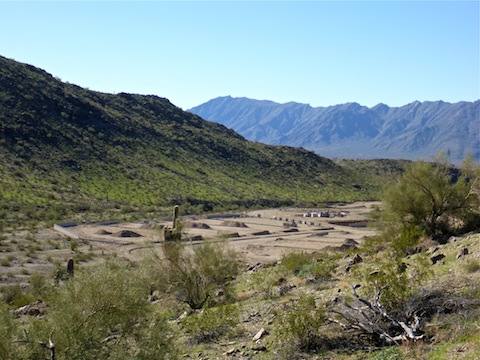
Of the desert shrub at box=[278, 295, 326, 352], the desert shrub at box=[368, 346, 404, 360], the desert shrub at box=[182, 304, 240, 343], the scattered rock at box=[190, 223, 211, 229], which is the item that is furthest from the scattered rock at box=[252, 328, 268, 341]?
the scattered rock at box=[190, 223, 211, 229]

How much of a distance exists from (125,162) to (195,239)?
5309cm

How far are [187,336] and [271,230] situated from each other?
49.4m

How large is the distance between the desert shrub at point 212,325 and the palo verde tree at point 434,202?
11673mm

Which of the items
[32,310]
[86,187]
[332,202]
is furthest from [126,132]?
[32,310]

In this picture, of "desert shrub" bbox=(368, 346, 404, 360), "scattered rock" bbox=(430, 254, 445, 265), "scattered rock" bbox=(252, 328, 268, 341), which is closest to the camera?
"desert shrub" bbox=(368, 346, 404, 360)

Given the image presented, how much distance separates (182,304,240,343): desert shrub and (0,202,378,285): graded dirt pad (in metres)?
5.85

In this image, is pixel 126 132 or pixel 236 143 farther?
pixel 236 143

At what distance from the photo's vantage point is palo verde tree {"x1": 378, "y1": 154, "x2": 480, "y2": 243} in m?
23.5

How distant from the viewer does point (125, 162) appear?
9519cm

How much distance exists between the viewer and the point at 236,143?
445 ft

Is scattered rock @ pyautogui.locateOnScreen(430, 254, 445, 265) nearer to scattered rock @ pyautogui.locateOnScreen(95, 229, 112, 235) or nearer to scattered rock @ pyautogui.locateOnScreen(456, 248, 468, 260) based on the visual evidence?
scattered rock @ pyautogui.locateOnScreen(456, 248, 468, 260)

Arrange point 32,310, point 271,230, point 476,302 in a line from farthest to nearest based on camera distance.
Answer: point 271,230
point 32,310
point 476,302

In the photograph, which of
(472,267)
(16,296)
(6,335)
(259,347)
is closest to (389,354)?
(259,347)

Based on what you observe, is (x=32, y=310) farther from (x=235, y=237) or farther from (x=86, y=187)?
(x=86, y=187)
